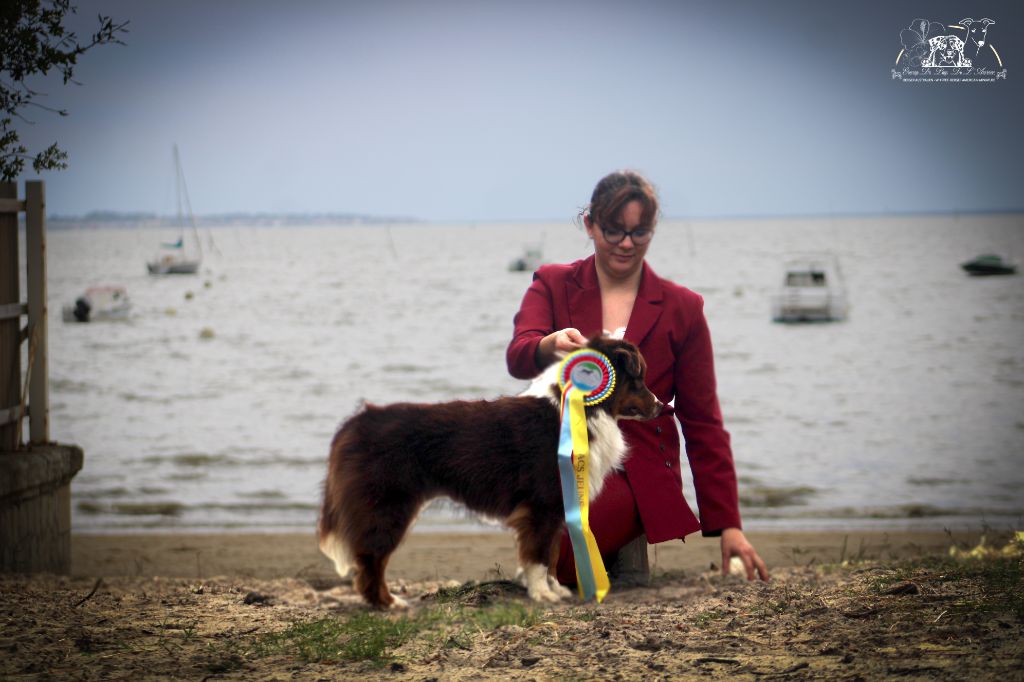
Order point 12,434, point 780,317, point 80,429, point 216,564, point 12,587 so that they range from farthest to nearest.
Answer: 1. point 780,317
2. point 80,429
3. point 216,564
4. point 12,434
5. point 12,587

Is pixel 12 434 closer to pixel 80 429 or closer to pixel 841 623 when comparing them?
pixel 841 623

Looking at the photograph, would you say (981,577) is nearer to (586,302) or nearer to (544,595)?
(544,595)

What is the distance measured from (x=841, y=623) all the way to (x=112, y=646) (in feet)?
9.72

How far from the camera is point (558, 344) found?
4477mm

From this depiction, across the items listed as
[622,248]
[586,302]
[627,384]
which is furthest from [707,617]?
[622,248]

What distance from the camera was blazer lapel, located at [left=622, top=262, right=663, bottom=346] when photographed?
15.8 ft

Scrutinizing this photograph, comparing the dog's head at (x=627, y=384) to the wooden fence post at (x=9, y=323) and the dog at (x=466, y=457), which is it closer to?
the dog at (x=466, y=457)

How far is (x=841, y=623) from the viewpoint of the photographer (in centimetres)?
374

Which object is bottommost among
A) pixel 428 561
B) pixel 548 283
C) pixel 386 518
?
pixel 428 561

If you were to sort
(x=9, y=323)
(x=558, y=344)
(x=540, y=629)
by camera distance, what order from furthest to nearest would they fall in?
(x=9, y=323) < (x=558, y=344) < (x=540, y=629)

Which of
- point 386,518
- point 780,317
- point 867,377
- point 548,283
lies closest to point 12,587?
point 386,518

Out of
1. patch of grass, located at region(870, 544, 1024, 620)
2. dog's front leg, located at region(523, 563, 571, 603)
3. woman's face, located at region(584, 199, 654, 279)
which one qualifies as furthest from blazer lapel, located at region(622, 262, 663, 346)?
patch of grass, located at region(870, 544, 1024, 620)

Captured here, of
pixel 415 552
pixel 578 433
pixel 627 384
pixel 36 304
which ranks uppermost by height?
pixel 36 304

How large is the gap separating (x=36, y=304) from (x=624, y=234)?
385cm
